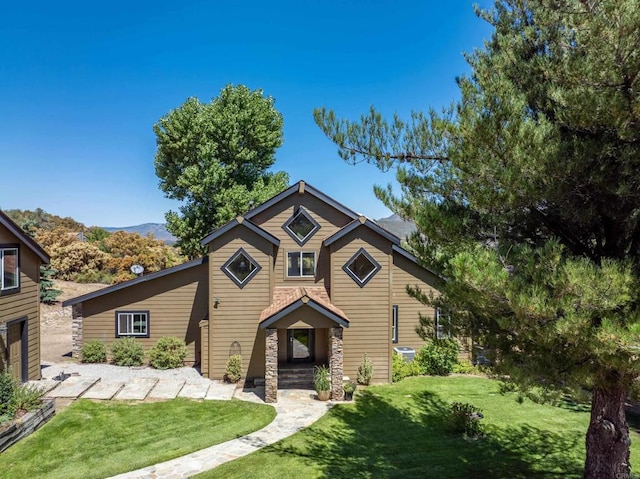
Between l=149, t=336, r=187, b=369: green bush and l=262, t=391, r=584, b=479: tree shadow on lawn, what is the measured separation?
25.6 feet

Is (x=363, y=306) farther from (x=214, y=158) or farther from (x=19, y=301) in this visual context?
(x=214, y=158)

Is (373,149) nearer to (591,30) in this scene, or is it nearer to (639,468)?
(591,30)

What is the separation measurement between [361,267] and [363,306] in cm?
157

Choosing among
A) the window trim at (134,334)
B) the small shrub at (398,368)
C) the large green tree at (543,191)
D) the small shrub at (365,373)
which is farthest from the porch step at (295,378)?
the large green tree at (543,191)

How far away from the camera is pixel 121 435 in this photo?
410 inches

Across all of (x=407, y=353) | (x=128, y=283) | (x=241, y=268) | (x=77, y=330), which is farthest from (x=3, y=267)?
(x=407, y=353)

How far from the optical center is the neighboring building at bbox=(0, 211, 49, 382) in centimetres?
1247

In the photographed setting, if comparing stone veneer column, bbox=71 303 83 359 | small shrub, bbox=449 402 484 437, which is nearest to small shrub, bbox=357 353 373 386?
small shrub, bbox=449 402 484 437

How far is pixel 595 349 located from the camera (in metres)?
4.71

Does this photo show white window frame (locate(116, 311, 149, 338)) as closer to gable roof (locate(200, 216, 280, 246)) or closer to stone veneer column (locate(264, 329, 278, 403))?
gable roof (locate(200, 216, 280, 246))

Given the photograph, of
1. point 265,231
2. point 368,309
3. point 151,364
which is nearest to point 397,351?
point 368,309

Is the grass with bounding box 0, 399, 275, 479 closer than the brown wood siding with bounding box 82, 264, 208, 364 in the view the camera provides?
Yes

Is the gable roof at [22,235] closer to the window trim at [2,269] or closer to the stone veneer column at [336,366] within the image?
the window trim at [2,269]

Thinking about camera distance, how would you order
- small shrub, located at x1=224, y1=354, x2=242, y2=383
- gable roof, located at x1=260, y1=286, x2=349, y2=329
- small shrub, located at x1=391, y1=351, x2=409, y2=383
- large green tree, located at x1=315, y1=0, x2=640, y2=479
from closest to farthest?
large green tree, located at x1=315, y1=0, x2=640, y2=479, gable roof, located at x1=260, y1=286, x2=349, y2=329, small shrub, located at x1=224, y1=354, x2=242, y2=383, small shrub, located at x1=391, y1=351, x2=409, y2=383
